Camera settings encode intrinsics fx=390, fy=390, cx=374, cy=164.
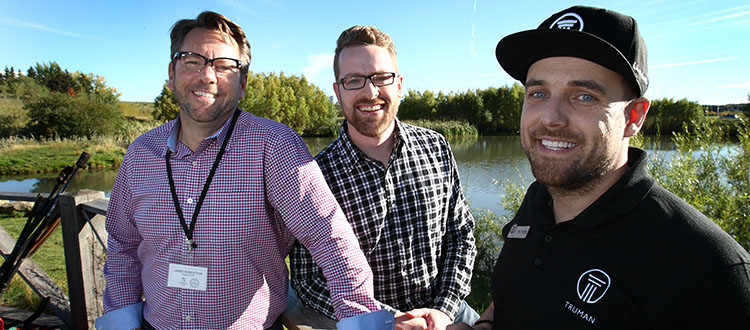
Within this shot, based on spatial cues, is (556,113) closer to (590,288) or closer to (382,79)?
(590,288)

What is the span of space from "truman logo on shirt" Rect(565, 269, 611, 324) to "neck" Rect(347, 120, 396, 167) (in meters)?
1.15

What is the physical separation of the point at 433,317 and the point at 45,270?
19.9ft

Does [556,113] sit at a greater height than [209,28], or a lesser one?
A: lesser

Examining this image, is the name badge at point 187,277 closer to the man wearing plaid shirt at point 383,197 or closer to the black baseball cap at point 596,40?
the man wearing plaid shirt at point 383,197

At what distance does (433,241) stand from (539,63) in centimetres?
111

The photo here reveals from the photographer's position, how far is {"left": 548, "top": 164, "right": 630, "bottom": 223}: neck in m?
1.27

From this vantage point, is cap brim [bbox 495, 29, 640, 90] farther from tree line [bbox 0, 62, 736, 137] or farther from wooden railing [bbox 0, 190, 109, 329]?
tree line [bbox 0, 62, 736, 137]

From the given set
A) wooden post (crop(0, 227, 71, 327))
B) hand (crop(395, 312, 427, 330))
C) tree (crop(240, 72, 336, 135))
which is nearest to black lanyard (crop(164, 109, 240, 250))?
hand (crop(395, 312, 427, 330))

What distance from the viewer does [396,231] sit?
80.0 inches

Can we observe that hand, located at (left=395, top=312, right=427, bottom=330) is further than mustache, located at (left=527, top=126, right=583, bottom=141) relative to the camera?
Yes

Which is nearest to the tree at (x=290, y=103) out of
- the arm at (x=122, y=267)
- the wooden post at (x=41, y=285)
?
the wooden post at (x=41, y=285)

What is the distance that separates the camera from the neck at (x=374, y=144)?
6.84 ft

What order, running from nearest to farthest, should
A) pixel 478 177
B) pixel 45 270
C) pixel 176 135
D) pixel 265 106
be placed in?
1. pixel 176 135
2. pixel 45 270
3. pixel 478 177
4. pixel 265 106

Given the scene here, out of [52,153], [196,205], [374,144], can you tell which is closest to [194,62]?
[196,205]
